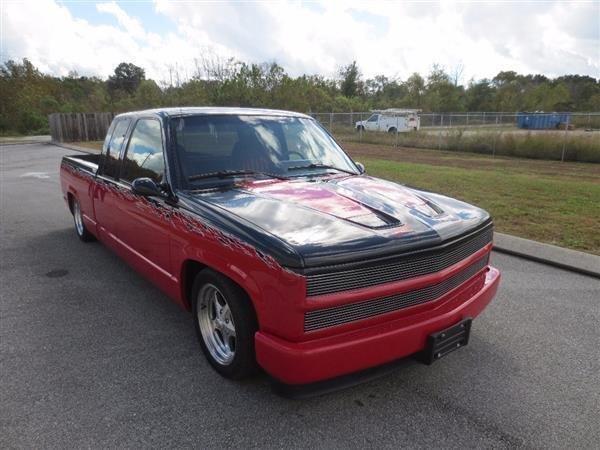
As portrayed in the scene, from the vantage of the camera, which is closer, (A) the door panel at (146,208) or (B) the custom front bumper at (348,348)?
(B) the custom front bumper at (348,348)

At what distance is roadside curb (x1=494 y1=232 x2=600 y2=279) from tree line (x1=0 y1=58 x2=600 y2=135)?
99.5 feet

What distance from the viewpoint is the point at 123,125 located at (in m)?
4.94

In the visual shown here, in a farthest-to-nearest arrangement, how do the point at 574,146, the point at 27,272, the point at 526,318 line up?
1. the point at 574,146
2. the point at 27,272
3. the point at 526,318

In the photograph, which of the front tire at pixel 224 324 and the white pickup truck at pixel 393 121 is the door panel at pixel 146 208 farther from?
the white pickup truck at pixel 393 121

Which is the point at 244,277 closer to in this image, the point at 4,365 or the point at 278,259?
the point at 278,259

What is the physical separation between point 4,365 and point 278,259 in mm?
2364

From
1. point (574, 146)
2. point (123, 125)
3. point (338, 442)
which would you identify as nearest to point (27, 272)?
point (123, 125)

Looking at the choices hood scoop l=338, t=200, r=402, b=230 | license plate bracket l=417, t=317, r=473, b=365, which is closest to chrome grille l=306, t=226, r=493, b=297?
hood scoop l=338, t=200, r=402, b=230

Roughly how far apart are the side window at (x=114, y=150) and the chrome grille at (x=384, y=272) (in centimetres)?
308

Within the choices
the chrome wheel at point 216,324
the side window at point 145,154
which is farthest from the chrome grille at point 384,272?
the side window at point 145,154

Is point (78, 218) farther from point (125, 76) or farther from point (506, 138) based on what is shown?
point (125, 76)

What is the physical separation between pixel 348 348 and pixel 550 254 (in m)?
4.15

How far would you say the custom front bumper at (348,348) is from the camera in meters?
2.42

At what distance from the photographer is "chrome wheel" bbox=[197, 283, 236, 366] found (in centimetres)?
306
